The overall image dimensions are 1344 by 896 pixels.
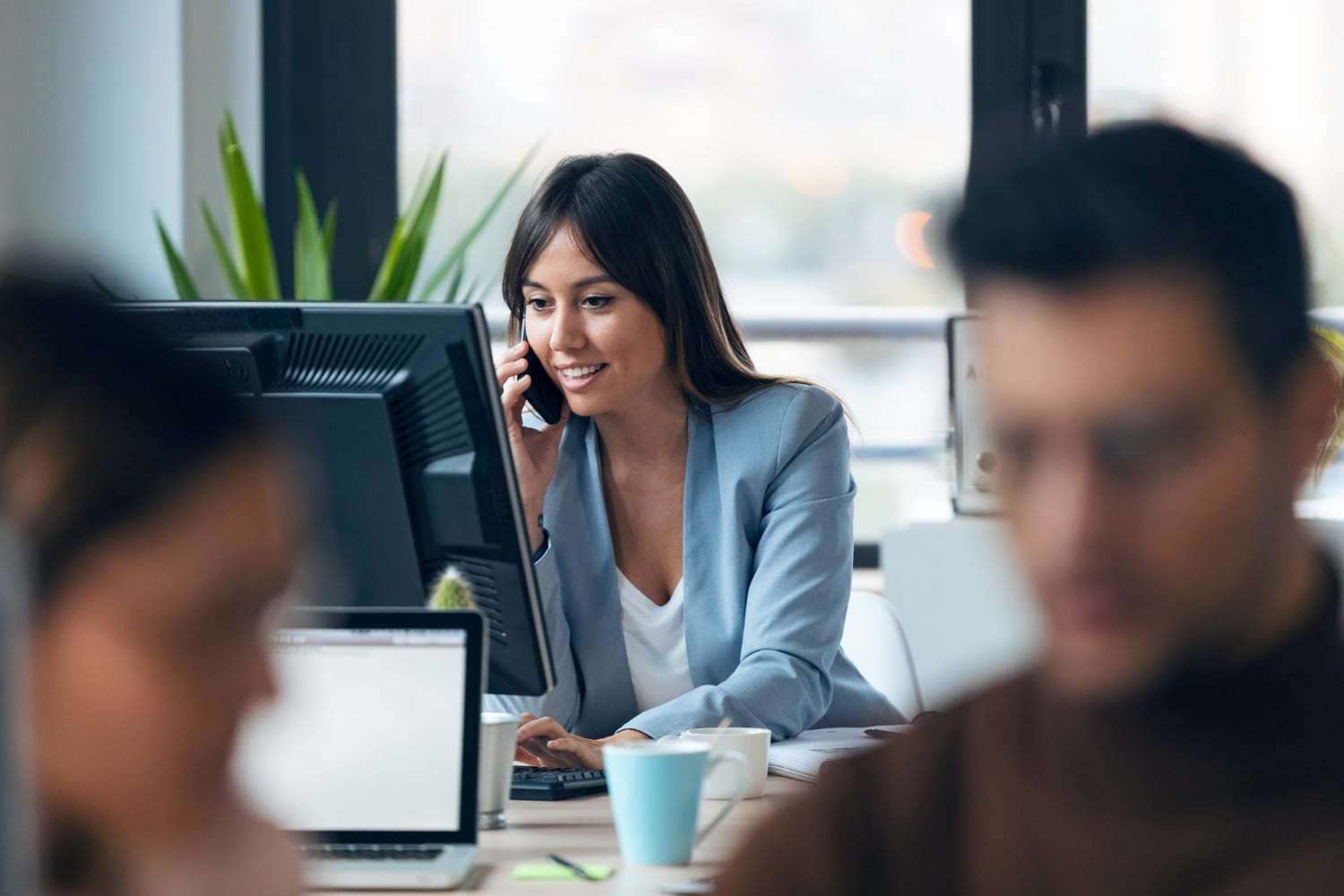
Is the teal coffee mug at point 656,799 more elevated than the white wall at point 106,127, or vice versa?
the white wall at point 106,127

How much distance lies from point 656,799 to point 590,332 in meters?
0.93

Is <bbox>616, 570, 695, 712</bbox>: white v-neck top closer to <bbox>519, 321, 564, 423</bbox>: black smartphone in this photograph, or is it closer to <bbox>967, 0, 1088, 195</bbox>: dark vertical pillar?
<bbox>519, 321, 564, 423</bbox>: black smartphone

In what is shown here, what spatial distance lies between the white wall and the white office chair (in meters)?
1.69

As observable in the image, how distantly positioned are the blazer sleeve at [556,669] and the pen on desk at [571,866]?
589mm

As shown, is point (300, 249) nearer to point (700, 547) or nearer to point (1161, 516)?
point (700, 547)

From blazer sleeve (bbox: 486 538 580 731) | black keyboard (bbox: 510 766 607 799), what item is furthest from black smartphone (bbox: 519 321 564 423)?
black keyboard (bbox: 510 766 607 799)

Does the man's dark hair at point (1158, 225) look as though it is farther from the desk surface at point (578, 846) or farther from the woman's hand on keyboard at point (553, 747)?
the woman's hand on keyboard at point (553, 747)

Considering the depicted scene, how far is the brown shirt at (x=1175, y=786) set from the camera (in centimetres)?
45

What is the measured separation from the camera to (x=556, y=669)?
71.7 inches

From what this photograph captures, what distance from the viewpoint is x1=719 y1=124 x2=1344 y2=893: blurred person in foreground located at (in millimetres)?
420

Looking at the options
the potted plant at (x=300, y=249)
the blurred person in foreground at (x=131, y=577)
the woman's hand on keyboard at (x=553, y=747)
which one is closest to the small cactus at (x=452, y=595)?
the woman's hand on keyboard at (x=553, y=747)

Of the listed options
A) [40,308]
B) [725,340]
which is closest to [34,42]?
[725,340]

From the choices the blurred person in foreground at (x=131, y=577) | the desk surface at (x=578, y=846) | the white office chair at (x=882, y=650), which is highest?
the blurred person in foreground at (x=131, y=577)

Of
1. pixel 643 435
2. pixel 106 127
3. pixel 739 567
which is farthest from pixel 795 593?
pixel 106 127
